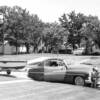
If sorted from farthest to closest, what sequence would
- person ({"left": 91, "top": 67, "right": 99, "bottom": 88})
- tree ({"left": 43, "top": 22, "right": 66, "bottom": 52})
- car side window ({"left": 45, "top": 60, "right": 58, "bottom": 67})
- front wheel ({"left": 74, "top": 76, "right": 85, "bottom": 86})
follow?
tree ({"left": 43, "top": 22, "right": 66, "bottom": 52}), car side window ({"left": 45, "top": 60, "right": 58, "bottom": 67}), front wheel ({"left": 74, "top": 76, "right": 85, "bottom": 86}), person ({"left": 91, "top": 67, "right": 99, "bottom": 88})

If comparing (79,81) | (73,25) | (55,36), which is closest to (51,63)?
(79,81)

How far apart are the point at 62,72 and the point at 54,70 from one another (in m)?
0.58

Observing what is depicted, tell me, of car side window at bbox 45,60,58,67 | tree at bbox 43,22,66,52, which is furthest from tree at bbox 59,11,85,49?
car side window at bbox 45,60,58,67

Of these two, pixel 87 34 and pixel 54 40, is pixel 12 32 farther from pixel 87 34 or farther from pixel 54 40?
pixel 87 34

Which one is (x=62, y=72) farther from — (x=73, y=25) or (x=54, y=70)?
(x=73, y=25)

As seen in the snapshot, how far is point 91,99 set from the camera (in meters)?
8.79

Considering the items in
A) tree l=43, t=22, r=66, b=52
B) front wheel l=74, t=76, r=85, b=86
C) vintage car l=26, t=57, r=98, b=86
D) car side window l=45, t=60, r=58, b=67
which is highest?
tree l=43, t=22, r=66, b=52

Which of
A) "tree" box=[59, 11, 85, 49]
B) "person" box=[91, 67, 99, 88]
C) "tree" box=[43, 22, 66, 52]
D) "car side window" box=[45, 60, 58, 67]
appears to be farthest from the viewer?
"tree" box=[59, 11, 85, 49]

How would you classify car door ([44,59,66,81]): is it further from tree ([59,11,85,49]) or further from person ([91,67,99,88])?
tree ([59,11,85,49])

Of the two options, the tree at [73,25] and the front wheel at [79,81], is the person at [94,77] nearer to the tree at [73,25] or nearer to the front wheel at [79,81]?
the front wheel at [79,81]

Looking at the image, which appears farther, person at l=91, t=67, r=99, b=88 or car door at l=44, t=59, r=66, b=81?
car door at l=44, t=59, r=66, b=81

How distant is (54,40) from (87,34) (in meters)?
8.05

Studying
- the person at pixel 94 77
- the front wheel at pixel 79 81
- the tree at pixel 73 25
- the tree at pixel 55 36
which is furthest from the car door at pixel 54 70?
the tree at pixel 73 25

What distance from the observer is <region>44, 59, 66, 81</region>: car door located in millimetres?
13281
